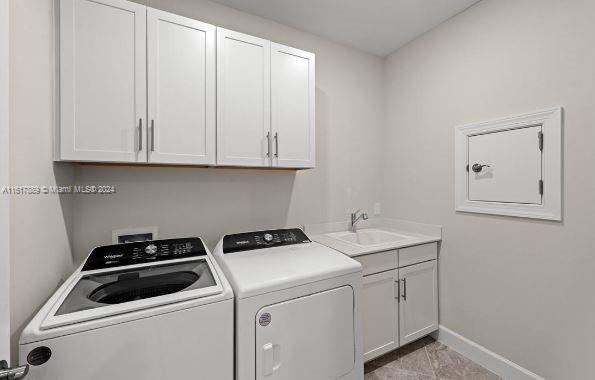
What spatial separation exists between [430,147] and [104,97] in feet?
7.63

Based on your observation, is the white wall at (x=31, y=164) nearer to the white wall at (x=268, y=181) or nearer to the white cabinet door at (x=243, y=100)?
the white wall at (x=268, y=181)

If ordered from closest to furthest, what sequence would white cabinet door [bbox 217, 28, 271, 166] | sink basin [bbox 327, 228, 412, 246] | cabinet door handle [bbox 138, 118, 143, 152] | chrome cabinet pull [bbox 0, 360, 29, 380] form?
1. chrome cabinet pull [bbox 0, 360, 29, 380]
2. cabinet door handle [bbox 138, 118, 143, 152]
3. white cabinet door [bbox 217, 28, 271, 166]
4. sink basin [bbox 327, 228, 412, 246]

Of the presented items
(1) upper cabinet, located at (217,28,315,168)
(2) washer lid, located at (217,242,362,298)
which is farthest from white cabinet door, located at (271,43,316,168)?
(2) washer lid, located at (217,242,362,298)

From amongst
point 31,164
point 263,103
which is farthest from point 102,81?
point 263,103

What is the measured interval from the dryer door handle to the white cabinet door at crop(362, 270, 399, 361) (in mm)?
805

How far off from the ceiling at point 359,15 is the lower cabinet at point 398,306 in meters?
1.87

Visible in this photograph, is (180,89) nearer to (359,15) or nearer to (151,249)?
(151,249)

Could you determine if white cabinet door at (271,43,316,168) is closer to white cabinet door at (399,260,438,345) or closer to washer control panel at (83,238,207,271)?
washer control panel at (83,238,207,271)

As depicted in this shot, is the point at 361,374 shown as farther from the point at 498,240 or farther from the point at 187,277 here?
the point at 498,240

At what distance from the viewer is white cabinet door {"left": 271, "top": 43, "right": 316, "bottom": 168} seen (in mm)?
1719

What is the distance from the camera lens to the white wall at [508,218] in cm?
140

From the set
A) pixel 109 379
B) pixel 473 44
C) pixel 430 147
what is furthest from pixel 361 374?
pixel 473 44

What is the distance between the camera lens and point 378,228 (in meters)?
2.59

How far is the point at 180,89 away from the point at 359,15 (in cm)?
152
